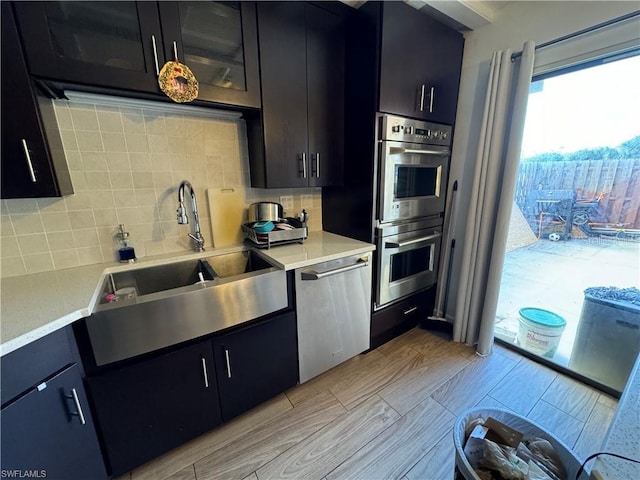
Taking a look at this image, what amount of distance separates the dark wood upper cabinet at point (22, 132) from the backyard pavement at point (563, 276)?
2905 millimetres

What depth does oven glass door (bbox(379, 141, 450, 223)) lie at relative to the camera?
1722 mm

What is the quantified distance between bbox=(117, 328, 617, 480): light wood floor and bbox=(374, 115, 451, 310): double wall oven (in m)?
0.57

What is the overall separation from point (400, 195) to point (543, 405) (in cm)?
159

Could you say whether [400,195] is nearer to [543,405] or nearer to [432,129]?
[432,129]

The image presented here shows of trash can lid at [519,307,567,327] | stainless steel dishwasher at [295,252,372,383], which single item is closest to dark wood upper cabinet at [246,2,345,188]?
stainless steel dishwasher at [295,252,372,383]

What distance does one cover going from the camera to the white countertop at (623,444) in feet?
1.45

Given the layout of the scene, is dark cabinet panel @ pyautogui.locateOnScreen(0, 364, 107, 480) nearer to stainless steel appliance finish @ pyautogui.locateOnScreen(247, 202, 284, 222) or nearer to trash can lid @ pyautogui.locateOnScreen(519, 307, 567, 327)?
stainless steel appliance finish @ pyautogui.locateOnScreen(247, 202, 284, 222)

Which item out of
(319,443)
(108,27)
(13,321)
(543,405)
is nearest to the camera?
(13,321)

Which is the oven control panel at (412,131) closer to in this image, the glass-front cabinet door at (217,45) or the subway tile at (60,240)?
the glass-front cabinet door at (217,45)

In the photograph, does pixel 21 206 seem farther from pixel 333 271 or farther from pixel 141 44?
pixel 333 271

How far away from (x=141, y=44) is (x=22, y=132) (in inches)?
23.8

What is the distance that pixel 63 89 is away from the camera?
1.18 metres

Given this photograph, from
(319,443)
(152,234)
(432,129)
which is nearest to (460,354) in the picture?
(319,443)

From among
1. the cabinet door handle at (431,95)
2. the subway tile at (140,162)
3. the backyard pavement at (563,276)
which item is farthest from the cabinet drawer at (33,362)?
the backyard pavement at (563,276)
